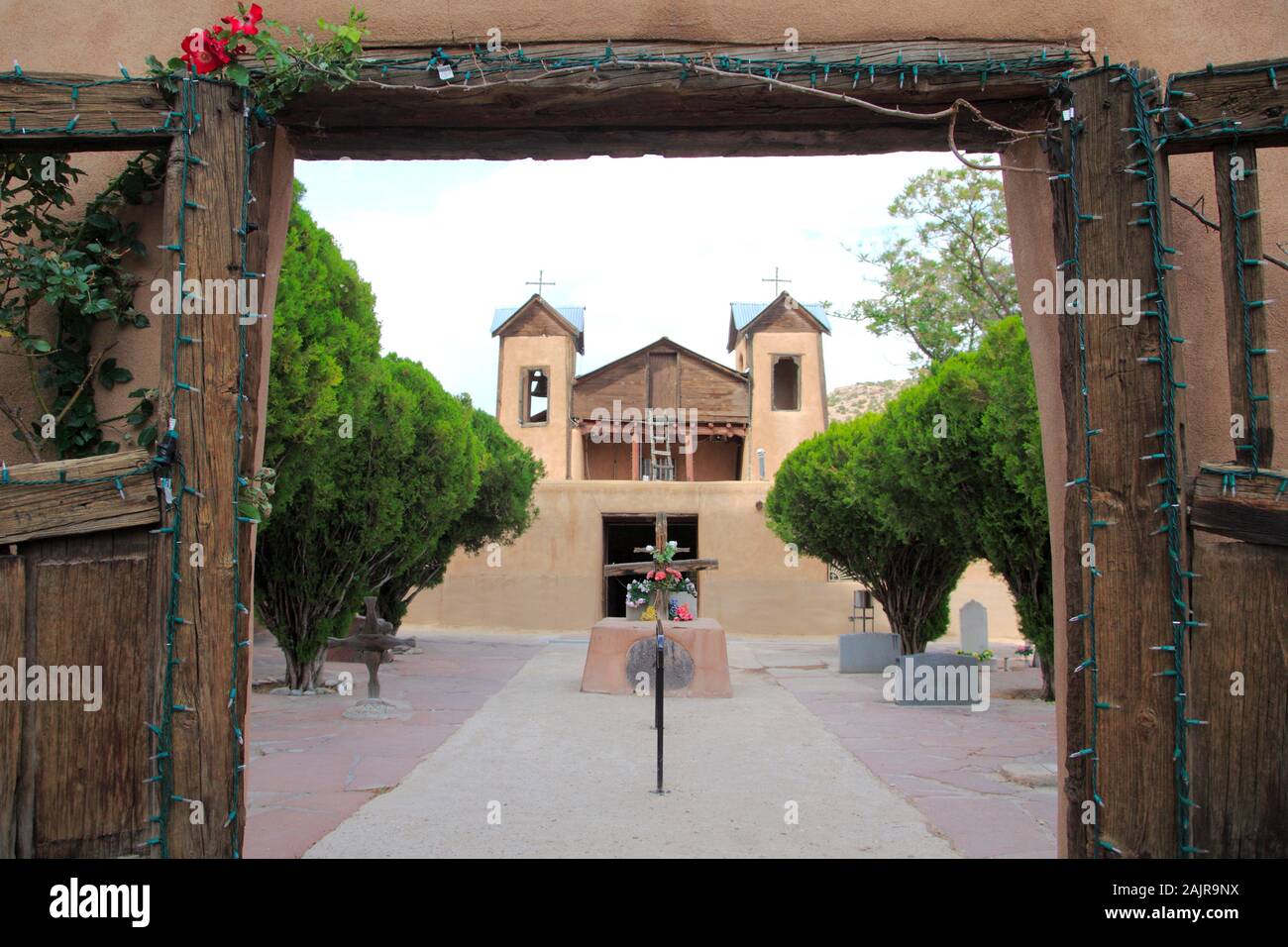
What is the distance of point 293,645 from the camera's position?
43.4 feet

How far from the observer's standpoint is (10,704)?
358 cm

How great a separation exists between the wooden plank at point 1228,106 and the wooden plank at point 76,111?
136 inches

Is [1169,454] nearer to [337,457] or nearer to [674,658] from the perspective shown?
[337,457]

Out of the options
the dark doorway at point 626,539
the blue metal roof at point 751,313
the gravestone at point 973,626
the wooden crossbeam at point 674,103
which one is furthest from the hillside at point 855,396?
the wooden crossbeam at point 674,103

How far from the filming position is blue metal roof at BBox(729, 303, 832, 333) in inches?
1296

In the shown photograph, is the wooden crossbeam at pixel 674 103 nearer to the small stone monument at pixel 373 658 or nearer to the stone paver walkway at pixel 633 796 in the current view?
the stone paver walkway at pixel 633 796

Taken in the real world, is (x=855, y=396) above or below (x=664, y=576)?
above

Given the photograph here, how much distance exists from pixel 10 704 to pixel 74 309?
1461 mm

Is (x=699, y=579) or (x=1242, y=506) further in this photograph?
(x=699, y=579)

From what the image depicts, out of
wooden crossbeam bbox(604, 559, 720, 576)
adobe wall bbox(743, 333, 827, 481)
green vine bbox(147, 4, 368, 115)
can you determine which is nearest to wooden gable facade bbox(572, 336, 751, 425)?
adobe wall bbox(743, 333, 827, 481)

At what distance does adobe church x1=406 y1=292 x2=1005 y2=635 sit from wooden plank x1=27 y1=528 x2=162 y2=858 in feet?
77.7

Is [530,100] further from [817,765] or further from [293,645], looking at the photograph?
[293,645]

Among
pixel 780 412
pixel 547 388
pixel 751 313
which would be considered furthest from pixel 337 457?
pixel 751 313
